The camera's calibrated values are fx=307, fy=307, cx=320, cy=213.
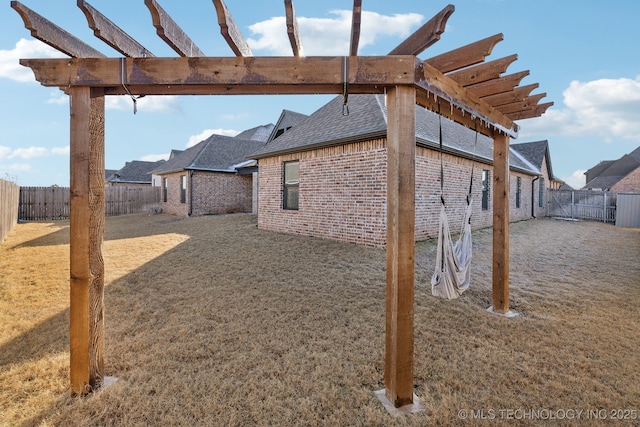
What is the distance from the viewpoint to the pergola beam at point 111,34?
83.4 inches

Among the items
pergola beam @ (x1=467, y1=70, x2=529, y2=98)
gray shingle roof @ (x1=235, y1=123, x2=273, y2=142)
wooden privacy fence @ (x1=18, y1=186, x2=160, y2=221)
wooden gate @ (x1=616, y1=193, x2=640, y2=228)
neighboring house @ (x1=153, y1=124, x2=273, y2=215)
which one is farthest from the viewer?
gray shingle roof @ (x1=235, y1=123, x2=273, y2=142)

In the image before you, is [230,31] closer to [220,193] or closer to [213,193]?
[213,193]

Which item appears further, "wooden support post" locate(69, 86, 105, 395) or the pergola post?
the pergola post

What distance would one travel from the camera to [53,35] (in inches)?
90.9

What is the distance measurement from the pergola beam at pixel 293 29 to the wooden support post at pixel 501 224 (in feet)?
10.7

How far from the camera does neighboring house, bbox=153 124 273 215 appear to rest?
17.6 meters

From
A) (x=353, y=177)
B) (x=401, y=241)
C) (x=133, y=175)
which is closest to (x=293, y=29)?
(x=401, y=241)

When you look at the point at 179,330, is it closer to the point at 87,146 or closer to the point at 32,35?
the point at 87,146

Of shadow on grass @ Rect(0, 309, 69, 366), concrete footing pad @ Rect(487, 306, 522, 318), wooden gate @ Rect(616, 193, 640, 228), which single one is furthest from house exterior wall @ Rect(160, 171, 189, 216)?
wooden gate @ Rect(616, 193, 640, 228)

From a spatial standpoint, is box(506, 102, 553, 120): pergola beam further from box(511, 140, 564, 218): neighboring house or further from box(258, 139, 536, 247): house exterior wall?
box(511, 140, 564, 218): neighboring house

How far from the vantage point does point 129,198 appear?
21859 millimetres

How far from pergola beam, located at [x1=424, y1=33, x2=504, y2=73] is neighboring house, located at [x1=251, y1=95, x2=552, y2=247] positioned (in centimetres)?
456

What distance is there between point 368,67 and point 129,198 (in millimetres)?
23860

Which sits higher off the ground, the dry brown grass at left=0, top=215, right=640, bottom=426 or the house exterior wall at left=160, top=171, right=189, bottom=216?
the house exterior wall at left=160, top=171, right=189, bottom=216
